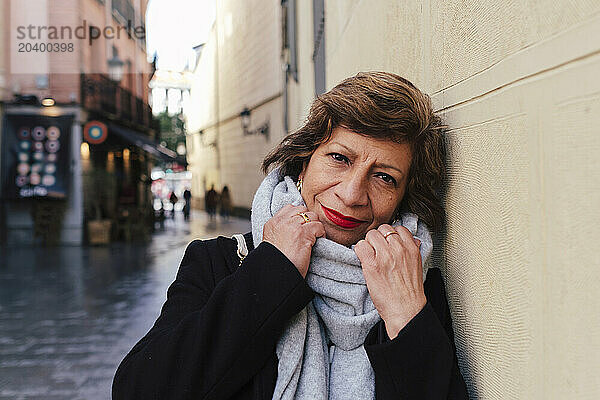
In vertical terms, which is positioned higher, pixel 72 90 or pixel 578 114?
pixel 72 90

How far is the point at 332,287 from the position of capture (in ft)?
5.24

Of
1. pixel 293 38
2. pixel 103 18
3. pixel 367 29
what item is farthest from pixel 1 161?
pixel 367 29

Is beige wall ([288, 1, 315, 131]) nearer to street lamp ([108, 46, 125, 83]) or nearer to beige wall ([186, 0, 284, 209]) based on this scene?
beige wall ([186, 0, 284, 209])

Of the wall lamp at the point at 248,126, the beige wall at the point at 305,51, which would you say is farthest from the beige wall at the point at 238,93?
the beige wall at the point at 305,51

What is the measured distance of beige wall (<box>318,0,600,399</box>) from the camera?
915 mm

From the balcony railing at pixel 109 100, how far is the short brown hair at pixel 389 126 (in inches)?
612

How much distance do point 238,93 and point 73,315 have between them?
66.2ft

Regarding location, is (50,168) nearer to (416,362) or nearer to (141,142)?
(141,142)

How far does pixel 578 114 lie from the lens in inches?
36.5

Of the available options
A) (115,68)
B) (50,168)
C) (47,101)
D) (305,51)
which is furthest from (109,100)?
(305,51)

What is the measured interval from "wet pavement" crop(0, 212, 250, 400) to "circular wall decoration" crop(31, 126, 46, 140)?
3.04 m

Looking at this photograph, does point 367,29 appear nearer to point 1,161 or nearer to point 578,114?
point 578,114

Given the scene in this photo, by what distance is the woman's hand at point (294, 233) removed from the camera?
155cm

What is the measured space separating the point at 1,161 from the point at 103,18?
6.02 m
